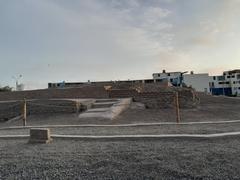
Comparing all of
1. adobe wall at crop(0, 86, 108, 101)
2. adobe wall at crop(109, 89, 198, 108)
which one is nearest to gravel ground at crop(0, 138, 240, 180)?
adobe wall at crop(109, 89, 198, 108)

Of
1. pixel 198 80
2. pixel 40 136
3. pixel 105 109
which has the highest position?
pixel 198 80

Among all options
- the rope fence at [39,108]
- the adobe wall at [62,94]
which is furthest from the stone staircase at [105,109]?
the adobe wall at [62,94]

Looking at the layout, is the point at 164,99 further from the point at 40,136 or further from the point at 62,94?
the point at 40,136

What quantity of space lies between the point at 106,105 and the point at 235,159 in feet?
34.9

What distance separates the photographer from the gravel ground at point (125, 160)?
4.69 m

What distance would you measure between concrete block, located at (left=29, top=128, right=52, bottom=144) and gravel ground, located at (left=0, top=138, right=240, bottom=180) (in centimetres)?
32

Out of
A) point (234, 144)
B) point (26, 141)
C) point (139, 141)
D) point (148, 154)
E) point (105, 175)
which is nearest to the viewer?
point (105, 175)

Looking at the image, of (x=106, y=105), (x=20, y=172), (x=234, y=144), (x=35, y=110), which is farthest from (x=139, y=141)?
(x=35, y=110)

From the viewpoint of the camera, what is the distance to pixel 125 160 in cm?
534

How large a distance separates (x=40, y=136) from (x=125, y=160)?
9.01 feet

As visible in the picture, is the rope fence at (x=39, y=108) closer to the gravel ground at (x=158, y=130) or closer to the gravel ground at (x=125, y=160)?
the gravel ground at (x=158, y=130)

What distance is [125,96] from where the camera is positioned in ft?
61.4

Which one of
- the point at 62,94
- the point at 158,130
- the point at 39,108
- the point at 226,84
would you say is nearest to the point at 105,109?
the point at 39,108

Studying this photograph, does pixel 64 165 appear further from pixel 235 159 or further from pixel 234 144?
pixel 234 144
